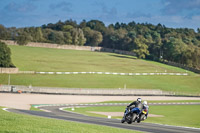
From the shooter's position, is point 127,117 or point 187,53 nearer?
point 127,117

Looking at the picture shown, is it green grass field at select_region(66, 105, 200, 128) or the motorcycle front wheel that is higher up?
the motorcycle front wheel

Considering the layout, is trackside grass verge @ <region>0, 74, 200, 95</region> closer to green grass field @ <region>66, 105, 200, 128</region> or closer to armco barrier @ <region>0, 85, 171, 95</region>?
armco barrier @ <region>0, 85, 171, 95</region>

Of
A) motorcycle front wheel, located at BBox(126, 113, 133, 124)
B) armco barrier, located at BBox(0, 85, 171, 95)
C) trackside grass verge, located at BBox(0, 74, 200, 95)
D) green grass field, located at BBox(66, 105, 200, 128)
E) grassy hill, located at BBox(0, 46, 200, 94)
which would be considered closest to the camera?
motorcycle front wheel, located at BBox(126, 113, 133, 124)

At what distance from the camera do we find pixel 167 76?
143875 millimetres

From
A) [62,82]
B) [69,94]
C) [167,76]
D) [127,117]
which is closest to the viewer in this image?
A: [127,117]

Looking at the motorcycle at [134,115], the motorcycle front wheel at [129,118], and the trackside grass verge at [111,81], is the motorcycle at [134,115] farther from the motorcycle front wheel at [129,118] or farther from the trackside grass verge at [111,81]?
the trackside grass verge at [111,81]

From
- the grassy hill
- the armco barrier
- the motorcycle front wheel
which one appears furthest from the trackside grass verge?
the motorcycle front wheel

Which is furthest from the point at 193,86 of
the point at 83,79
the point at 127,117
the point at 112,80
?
the point at 127,117

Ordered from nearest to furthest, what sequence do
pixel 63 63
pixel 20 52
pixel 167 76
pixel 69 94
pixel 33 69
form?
pixel 69 94, pixel 33 69, pixel 167 76, pixel 63 63, pixel 20 52

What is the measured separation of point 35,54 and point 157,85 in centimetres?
7329

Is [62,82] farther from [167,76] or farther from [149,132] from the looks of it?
[149,132]

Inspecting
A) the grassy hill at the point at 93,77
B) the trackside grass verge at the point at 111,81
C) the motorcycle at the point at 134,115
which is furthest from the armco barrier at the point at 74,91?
the motorcycle at the point at 134,115

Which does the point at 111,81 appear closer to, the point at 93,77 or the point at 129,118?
the point at 93,77

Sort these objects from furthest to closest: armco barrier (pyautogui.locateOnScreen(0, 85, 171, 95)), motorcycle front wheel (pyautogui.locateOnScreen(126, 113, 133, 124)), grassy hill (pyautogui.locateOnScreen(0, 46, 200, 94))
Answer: grassy hill (pyautogui.locateOnScreen(0, 46, 200, 94))
armco barrier (pyautogui.locateOnScreen(0, 85, 171, 95))
motorcycle front wheel (pyautogui.locateOnScreen(126, 113, 133, 124))
